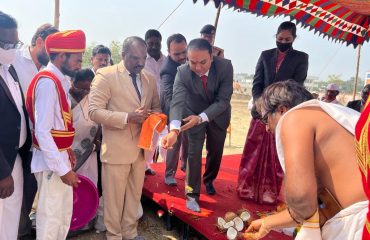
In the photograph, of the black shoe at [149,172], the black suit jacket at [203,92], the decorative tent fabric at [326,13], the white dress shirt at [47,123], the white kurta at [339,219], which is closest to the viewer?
the white kurta at [339,219]

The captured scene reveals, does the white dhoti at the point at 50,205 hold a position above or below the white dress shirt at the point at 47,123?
below

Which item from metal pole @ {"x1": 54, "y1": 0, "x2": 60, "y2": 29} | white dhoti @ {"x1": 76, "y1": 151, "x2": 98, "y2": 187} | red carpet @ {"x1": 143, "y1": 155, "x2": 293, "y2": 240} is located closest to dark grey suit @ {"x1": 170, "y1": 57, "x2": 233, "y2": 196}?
red carpet @ {"x1": 143, "y1": 155, "x2": 293, "y2": 240}

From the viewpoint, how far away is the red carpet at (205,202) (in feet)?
10.00

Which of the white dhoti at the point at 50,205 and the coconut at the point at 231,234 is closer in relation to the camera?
the white dhoti at the point at 50,205

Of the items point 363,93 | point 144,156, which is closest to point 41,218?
point 144,156

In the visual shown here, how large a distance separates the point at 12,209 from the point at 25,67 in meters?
1.51

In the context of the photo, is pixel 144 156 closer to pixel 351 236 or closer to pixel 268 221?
pixel 268 221

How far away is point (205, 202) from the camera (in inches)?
144

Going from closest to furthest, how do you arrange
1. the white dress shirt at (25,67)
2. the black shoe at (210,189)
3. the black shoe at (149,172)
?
the white dress shirt at (25,67) < the black shoe at (210,189) < the black shoe at (149,172)

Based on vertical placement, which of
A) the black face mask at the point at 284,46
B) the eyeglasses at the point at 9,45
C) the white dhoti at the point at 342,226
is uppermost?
the black face mask at the point at 284,46

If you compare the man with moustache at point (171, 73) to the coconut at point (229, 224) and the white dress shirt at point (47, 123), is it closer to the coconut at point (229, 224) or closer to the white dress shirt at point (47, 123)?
the coconut at point (229, 224)

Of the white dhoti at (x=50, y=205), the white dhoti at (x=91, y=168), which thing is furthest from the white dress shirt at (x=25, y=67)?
the white dhoti at (x=50, y=205)

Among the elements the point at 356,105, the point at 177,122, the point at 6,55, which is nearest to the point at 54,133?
the point at 6,55

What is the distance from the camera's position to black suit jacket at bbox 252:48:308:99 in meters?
3.61
